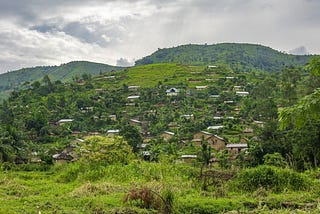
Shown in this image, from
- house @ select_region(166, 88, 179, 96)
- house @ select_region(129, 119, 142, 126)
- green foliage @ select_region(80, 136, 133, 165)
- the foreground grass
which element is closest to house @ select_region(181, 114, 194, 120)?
house @ select_region(129, 119, 142, 126)

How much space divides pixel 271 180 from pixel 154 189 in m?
4.09

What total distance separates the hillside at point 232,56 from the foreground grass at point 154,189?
383 feet

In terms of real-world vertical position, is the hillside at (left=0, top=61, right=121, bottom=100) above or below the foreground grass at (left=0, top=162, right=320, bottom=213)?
above

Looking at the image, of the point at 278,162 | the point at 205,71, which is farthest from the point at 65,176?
the point at 205,71

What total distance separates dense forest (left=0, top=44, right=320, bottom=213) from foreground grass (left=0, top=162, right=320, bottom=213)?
0.12ft

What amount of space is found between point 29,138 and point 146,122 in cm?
1904

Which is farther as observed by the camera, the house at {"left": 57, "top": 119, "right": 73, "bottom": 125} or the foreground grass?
the house at {"left": 57, "top": 119, "right": 73, "bottom": 125}

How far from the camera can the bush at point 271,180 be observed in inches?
443

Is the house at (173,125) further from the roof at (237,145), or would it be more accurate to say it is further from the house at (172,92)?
the house at (172,92)

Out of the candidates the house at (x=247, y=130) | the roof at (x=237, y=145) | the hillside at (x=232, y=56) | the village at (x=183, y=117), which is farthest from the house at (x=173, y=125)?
the hillside at (x=232, y=56)

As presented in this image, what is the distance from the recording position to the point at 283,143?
1128 inches

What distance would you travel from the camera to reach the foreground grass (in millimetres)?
8594

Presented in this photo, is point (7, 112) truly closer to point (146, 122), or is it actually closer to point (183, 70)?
point (146, 122)

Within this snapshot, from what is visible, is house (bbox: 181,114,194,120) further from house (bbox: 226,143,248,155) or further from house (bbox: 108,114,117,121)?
house (bbox: 226,143,248,155)
